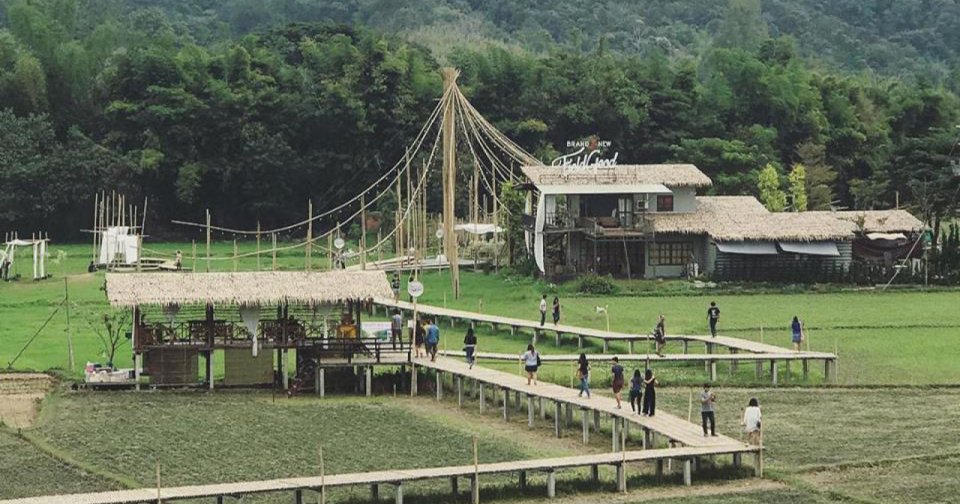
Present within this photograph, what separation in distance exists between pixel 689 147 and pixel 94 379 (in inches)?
1989

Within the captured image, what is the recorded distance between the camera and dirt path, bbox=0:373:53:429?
41.5 meters

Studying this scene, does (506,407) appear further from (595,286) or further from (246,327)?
(595,286)

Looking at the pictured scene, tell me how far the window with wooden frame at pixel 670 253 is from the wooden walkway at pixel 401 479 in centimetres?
3670

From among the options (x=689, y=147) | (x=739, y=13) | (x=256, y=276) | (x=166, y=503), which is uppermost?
(x=739, y=13)

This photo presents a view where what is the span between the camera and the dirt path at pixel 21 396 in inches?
1633

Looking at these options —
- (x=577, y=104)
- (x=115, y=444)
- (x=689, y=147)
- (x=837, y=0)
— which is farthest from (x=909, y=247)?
(x=837, y=0)

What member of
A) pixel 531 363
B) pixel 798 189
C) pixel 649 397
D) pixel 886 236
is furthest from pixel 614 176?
pixel 649 397

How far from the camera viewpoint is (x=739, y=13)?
519ft

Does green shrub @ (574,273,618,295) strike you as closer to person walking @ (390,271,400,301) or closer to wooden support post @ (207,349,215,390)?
person walking @ (390,271,400,301)

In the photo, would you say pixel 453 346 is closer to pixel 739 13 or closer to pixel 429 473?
pixel 429 473

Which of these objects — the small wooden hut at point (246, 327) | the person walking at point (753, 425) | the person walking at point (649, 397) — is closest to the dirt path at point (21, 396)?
the small wooden hut at point (246, 327)

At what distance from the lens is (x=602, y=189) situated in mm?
71188

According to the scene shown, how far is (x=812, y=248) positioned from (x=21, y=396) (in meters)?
35.0

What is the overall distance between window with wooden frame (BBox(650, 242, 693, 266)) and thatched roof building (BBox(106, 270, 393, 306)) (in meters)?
26.5
